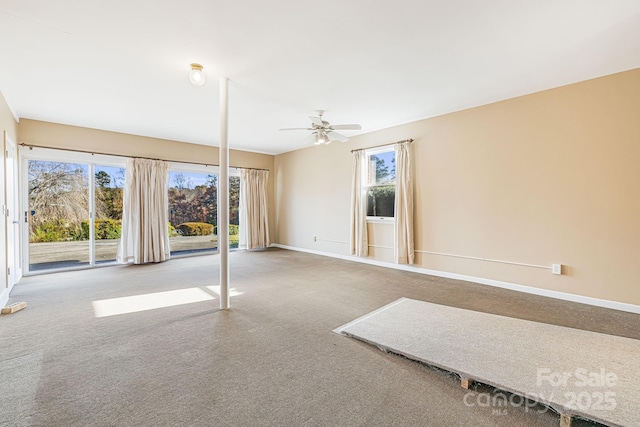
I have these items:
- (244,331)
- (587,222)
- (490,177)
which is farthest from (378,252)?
(244,331)

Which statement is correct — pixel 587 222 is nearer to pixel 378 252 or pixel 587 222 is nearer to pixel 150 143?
pixel 378 252

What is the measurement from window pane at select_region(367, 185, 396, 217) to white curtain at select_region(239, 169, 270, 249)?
323cm

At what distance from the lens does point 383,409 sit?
1.61 meters

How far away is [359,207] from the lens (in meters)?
5.75

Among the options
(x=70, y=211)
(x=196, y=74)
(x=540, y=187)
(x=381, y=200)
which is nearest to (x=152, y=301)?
(x=196, y=74)

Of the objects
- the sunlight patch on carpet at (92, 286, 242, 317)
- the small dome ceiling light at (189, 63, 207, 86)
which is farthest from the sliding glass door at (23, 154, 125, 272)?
the small dome ceiling light at (189, 63, 207, 86)

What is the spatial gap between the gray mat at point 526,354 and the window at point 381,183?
8.84ft

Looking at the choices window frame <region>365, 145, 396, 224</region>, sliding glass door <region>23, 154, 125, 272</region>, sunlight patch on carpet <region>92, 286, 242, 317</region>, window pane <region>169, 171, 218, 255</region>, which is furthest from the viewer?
window pane <region>169, 171, 218, 255</region>

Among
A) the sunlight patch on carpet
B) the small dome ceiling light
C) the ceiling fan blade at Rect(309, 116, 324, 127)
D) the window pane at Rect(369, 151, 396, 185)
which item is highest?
the small dome ceiling light

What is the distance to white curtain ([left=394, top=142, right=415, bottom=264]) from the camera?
4875mm

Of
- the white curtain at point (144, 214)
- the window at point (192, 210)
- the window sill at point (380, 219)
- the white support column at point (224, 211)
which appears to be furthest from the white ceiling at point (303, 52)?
the window at point (192, 210)

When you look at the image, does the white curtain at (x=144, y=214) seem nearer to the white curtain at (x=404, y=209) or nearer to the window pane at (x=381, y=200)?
the window pane at (x=381, y=200)

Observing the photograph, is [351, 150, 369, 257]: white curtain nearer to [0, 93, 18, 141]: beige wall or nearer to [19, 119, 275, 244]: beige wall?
[19, 119, 275, 244]: beige wall

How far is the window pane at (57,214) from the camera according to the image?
482 cm
